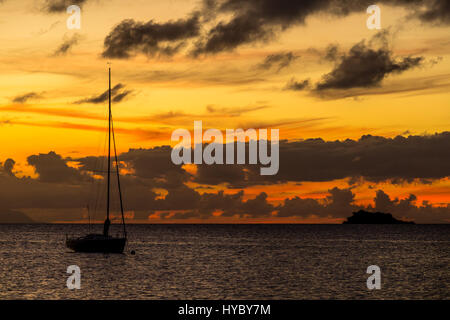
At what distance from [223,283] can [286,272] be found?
1544 centimetres

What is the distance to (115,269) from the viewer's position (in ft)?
253
